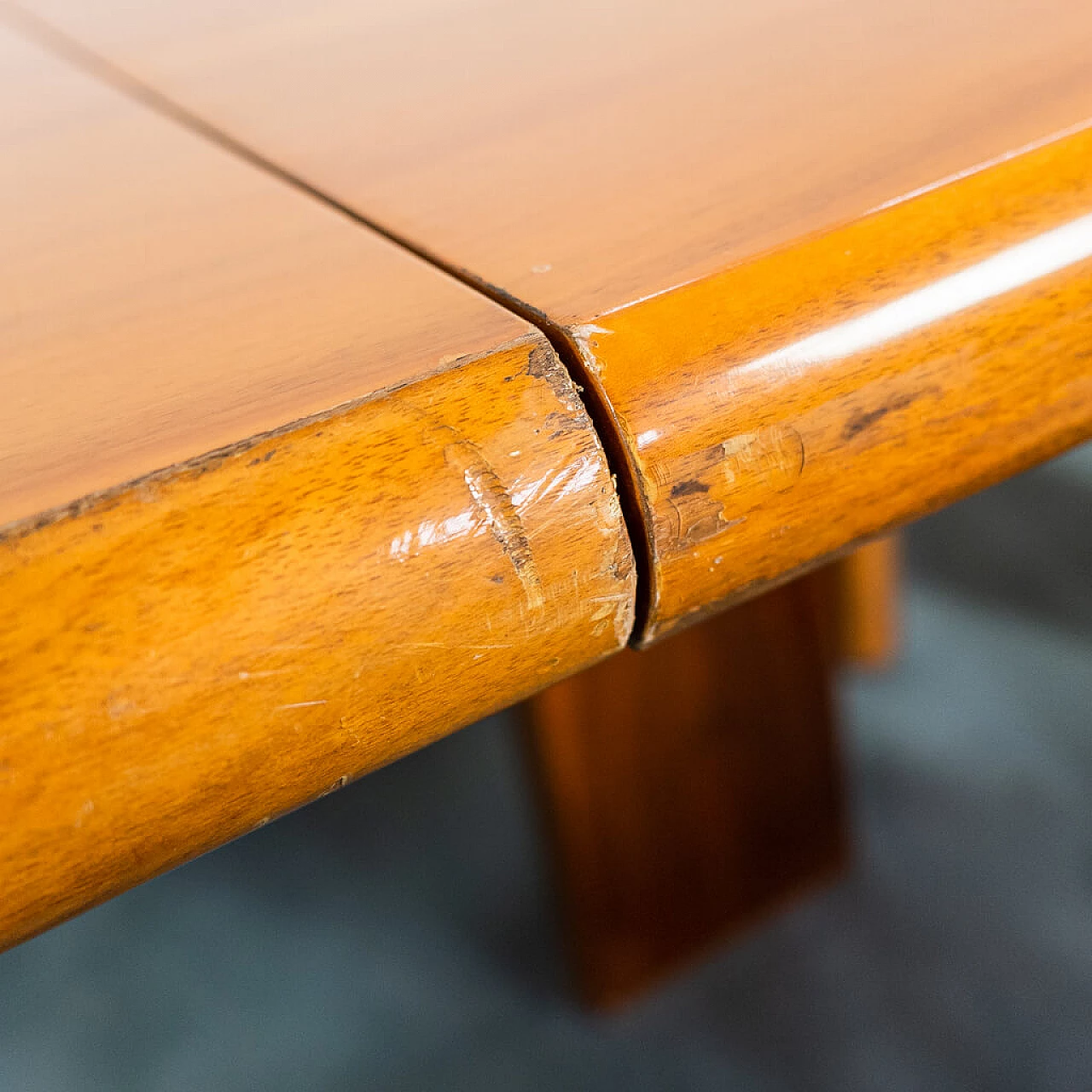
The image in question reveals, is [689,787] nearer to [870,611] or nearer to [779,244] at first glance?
[870,611]

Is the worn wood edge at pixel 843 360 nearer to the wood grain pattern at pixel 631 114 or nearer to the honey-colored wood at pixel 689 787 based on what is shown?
the wood grain pattern at pixel 631 114

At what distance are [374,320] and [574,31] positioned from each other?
141 millimetres

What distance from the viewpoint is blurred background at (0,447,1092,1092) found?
27.1 inches

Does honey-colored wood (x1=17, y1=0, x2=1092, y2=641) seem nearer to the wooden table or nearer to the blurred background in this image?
the wooden table

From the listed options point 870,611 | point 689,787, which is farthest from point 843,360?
point 870,611

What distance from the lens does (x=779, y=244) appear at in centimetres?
14

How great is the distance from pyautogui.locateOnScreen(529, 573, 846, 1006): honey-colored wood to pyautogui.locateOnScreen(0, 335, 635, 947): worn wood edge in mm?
514

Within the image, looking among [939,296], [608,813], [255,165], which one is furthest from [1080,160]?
[608,813]

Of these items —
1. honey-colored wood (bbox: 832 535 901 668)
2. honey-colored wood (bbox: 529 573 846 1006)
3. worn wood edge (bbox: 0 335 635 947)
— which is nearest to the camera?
worn wood edge (bbox: 0 335 635 947)

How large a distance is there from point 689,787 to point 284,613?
25.8 inches

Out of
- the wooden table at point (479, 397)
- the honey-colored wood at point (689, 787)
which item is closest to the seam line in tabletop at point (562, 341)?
the wooden table at point (479, 397)

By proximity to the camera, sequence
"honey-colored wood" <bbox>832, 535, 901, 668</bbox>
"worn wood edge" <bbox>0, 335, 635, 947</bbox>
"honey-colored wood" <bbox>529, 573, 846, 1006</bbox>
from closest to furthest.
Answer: "worn wood edge" <bbox>0, 335, 635, 947</bbox> < "honey-colored wood" <bbox>529, 573, 846, 1006</bbox> < "honey-colored wood" <bbox>832, 535, 901, 668</bbox>

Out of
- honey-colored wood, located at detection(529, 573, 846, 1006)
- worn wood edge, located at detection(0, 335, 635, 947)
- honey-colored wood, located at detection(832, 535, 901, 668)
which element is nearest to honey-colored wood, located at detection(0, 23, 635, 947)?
worn wood edge, located at detection(0, 335, 635, 947)

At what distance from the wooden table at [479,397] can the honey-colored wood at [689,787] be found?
0.47 m
